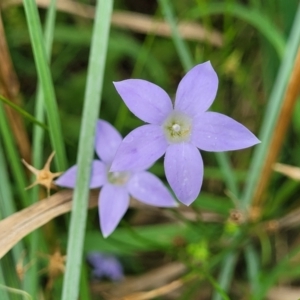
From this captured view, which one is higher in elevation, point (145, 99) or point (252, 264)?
point (145, 99)

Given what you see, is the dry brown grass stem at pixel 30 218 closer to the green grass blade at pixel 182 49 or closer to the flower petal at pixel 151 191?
Result: the flower petal at pixel 151 191

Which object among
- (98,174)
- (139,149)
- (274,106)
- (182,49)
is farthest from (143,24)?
(139,149)

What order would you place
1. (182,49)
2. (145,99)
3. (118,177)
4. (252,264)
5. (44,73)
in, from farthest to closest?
(252,264), (182,49), (118,177), (44,73), (145,99)

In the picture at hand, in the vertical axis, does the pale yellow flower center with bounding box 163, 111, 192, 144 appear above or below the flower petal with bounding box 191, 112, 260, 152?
above

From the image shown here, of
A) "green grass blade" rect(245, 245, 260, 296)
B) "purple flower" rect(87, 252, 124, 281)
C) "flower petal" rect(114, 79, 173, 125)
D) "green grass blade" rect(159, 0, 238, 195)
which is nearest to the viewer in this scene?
"flower petal" rect(114, 79, 173, 125)

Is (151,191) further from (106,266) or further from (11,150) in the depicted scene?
(106,266)

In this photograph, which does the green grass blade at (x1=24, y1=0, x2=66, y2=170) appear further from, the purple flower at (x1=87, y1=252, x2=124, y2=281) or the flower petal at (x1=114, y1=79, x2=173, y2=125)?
the purple flower at (x1=87, y1=252, x2=124, y2=281)

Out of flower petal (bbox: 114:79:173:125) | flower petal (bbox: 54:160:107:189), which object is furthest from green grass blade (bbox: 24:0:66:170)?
flower petal (bbox: 114:79:173:125)
